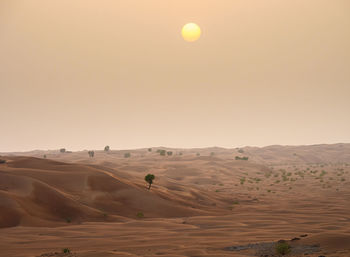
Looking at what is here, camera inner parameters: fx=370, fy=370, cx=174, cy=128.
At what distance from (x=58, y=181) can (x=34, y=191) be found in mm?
5344

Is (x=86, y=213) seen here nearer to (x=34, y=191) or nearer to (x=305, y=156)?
(x=34, y=191)

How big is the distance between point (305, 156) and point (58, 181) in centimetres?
11208

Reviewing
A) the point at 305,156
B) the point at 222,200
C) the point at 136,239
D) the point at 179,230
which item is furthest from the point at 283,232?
the point at 305,156

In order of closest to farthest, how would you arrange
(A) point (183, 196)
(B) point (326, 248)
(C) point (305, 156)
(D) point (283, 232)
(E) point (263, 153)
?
(B) point (326, 248)
(D) point (283, 232)
(A) point (183, 196)
(C) point (305, 156)
(E) point (263, 153)

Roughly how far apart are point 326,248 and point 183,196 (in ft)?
80.5

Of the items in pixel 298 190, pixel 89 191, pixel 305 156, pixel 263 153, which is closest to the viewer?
pixel 89 191

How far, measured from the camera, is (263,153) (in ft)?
Answer: 456

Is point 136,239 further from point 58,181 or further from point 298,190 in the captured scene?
point 298,190

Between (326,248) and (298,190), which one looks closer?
(326,248)

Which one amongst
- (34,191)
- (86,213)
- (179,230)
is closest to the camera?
(179,230)

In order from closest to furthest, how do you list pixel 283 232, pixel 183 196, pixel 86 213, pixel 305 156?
pixel 283 232 < pixel 86 213 < pixel 183 196 < pixel 305 156

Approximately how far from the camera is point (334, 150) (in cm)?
14038

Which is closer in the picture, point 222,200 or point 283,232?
point 283,232

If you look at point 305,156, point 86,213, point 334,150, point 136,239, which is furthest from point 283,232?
point 334,150
